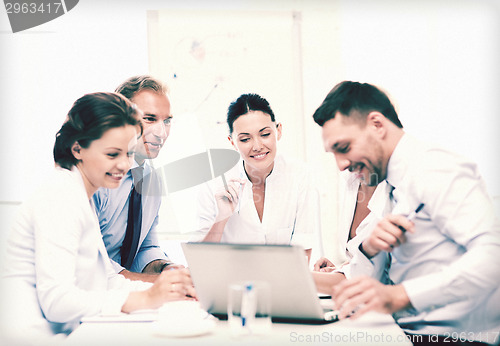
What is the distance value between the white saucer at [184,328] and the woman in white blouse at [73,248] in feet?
0.74

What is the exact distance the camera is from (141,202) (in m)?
2.38

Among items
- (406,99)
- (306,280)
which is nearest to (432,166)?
(306,280)

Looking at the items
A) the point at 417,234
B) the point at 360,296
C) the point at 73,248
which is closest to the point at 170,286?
the point at 73,248

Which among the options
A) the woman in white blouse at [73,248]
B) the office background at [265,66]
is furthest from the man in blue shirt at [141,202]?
the woman in white blouse at [73,248]

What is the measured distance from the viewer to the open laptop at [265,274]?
122 cm

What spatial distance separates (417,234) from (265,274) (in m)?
0.58

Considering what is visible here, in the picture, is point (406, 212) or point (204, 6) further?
point (204, 6)

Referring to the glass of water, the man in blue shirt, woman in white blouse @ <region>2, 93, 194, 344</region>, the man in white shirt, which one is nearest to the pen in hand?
the man in white shirt

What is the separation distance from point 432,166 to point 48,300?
120 centimetres

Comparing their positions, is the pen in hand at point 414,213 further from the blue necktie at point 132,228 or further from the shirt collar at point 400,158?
the blue necktie at point 132,228

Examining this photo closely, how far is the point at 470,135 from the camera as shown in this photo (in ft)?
10.8

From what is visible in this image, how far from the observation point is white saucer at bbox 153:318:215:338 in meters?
1.24

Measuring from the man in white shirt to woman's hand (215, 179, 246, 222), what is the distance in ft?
2.44

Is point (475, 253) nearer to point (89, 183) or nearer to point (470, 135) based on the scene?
point (89, 183)
